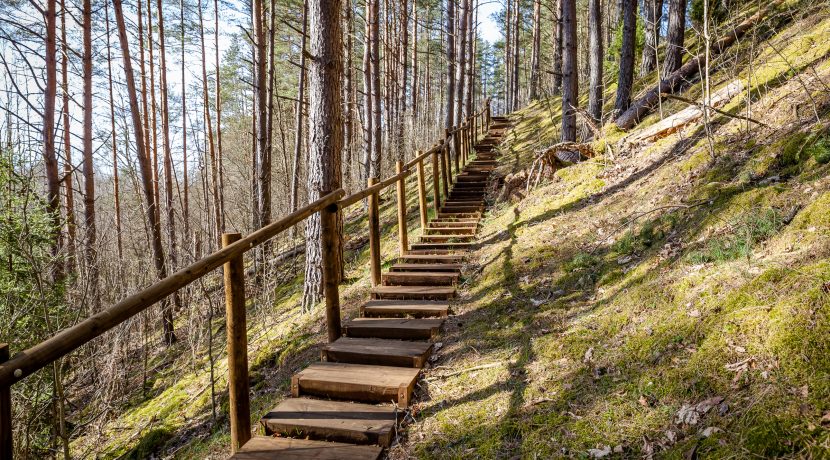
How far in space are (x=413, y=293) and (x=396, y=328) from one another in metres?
1.02

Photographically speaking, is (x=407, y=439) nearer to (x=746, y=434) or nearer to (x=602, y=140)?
(x=746, y=434)

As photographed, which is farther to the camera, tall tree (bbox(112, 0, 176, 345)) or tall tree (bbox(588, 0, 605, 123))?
tall tree (bbox(588, 0, 605, 123))

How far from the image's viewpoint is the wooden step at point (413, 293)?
5.62 meters

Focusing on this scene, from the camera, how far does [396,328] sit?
4.70 metres

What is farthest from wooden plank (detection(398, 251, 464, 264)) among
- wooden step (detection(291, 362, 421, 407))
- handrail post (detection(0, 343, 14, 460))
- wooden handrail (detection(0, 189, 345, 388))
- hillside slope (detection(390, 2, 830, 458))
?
handrail post (detection(0, 343, 14, 460))

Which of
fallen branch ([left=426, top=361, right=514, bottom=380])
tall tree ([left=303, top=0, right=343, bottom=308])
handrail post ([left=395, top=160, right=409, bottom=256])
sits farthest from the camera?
handrail post ([left=395, top=160, right=409, bottom=256])

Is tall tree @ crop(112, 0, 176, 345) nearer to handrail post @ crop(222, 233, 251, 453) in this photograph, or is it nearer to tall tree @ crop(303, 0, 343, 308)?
tall tree @ crop(303, 0, 343, 308)

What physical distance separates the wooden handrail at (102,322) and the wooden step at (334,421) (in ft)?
4.24

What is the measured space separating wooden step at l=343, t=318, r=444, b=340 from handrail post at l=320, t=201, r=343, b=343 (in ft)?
0.80

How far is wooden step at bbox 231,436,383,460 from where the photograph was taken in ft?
9.64

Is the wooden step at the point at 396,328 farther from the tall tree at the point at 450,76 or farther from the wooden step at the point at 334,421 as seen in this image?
the tall tree at the point at 450,76

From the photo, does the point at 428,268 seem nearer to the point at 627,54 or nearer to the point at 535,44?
the point at 627,54

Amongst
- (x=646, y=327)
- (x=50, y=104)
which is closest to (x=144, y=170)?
(x=50, y=104)

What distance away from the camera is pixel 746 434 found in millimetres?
2105
